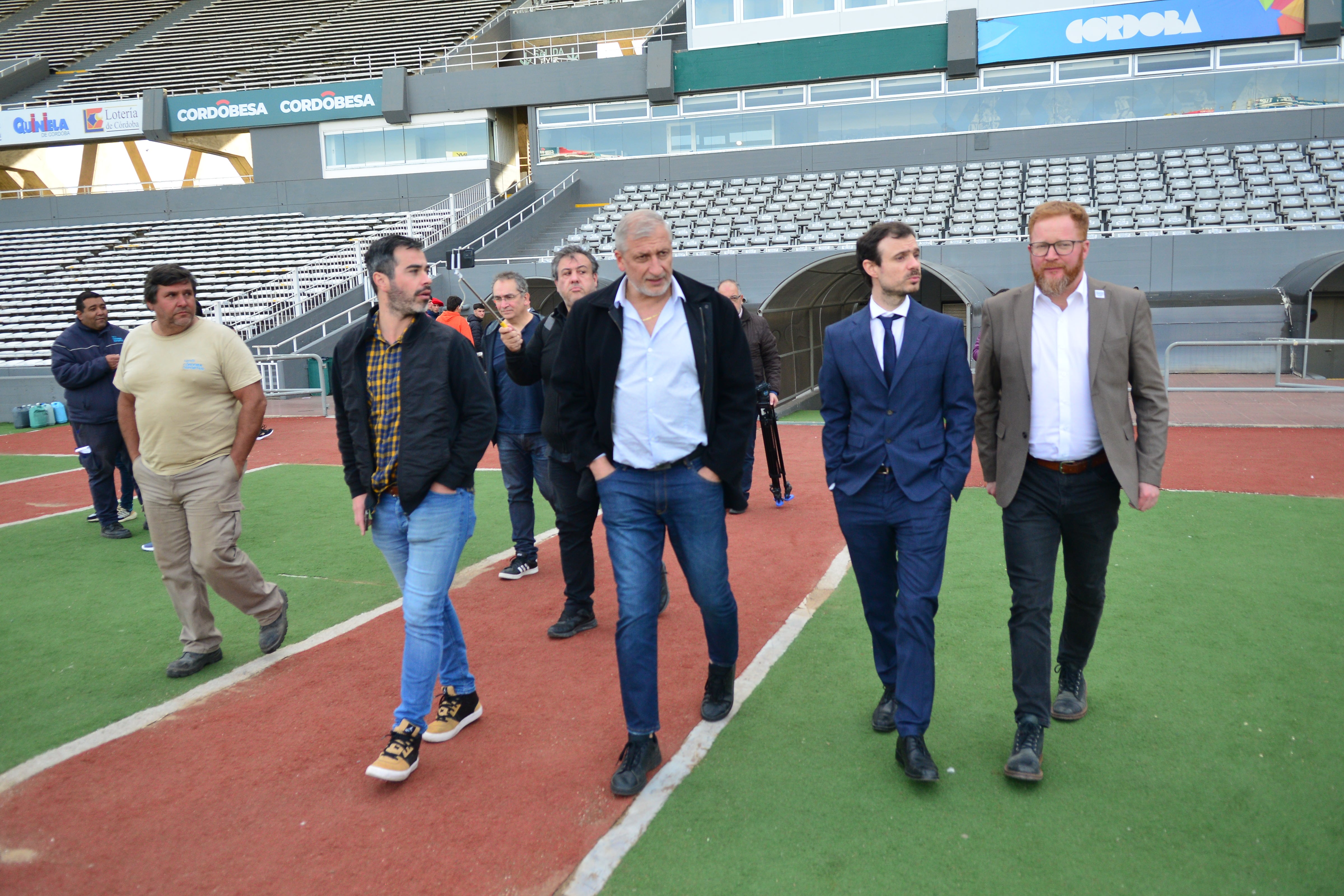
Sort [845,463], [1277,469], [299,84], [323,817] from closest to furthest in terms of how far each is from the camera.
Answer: [323,817]
[845,463]
[1277,469]
[299,84]

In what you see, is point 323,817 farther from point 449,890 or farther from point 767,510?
point 767,510

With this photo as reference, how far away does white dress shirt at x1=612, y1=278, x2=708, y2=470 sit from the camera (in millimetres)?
3266

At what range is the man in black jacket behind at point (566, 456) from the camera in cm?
471

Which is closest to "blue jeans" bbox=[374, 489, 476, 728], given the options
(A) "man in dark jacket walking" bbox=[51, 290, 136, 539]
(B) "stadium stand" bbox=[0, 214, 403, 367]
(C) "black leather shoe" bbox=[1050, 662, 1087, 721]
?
(C) "black leather shoe" bbox=[1050, 662, 1087, 721]

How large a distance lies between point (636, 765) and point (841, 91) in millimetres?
28152

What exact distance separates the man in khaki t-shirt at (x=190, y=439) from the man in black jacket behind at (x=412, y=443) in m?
1.25

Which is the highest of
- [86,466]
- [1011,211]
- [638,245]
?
[1011,211]

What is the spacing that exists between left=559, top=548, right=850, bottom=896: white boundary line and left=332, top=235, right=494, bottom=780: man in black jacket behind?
881mm

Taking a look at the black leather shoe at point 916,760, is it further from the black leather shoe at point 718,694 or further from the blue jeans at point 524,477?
the blue jeans at point 524,477

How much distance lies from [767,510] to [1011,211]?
17935 millimetres

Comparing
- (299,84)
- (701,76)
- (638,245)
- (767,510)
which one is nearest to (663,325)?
(638,245)

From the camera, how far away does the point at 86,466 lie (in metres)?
7.73

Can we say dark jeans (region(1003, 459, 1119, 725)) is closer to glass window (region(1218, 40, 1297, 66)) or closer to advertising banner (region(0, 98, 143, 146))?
glass window (region(1218, 40, 1297, 66))

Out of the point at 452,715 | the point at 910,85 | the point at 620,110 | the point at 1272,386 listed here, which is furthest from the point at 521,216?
the point at 452,715
